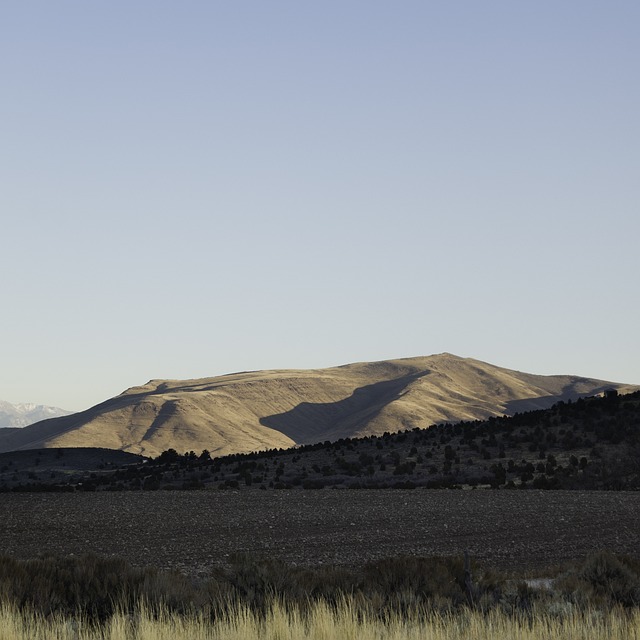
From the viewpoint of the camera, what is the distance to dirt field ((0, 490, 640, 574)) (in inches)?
805

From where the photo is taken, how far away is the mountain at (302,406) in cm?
12762

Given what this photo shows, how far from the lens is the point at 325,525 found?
26.0 metres

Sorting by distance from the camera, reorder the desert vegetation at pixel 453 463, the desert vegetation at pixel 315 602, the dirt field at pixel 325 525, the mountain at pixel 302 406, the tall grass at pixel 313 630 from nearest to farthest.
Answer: the tall grass at pixel 313 630 → the desert vegetation at pixel 315 602 → the dirt field at pixel 325 525 → the desert vegetation at pixel 453 463 → the mountain at pixel 302 406

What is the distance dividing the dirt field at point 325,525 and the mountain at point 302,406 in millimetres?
85126

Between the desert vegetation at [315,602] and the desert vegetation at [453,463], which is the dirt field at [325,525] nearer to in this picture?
the desert vegetation at [315,602]

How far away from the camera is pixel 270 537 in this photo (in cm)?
2348

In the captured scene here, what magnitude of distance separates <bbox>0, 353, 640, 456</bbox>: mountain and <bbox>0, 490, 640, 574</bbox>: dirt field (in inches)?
3351

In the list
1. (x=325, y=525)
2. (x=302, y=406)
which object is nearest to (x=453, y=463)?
(x=325, y=525)

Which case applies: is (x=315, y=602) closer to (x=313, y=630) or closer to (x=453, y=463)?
(x=313, y=630)

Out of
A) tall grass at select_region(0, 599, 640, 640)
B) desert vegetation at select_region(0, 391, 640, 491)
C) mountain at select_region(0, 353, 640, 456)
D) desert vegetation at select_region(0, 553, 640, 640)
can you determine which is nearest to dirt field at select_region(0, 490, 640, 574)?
desert vegetation at select_region(0, 553, 640, 640)

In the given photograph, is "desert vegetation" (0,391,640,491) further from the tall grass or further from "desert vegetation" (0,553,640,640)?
the tall grass

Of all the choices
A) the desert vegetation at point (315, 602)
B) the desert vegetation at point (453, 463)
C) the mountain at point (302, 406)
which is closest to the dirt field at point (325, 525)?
the desert vegetation at point (315, 602)

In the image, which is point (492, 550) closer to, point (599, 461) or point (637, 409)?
point (599, 461)

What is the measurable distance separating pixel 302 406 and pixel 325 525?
436 ft
